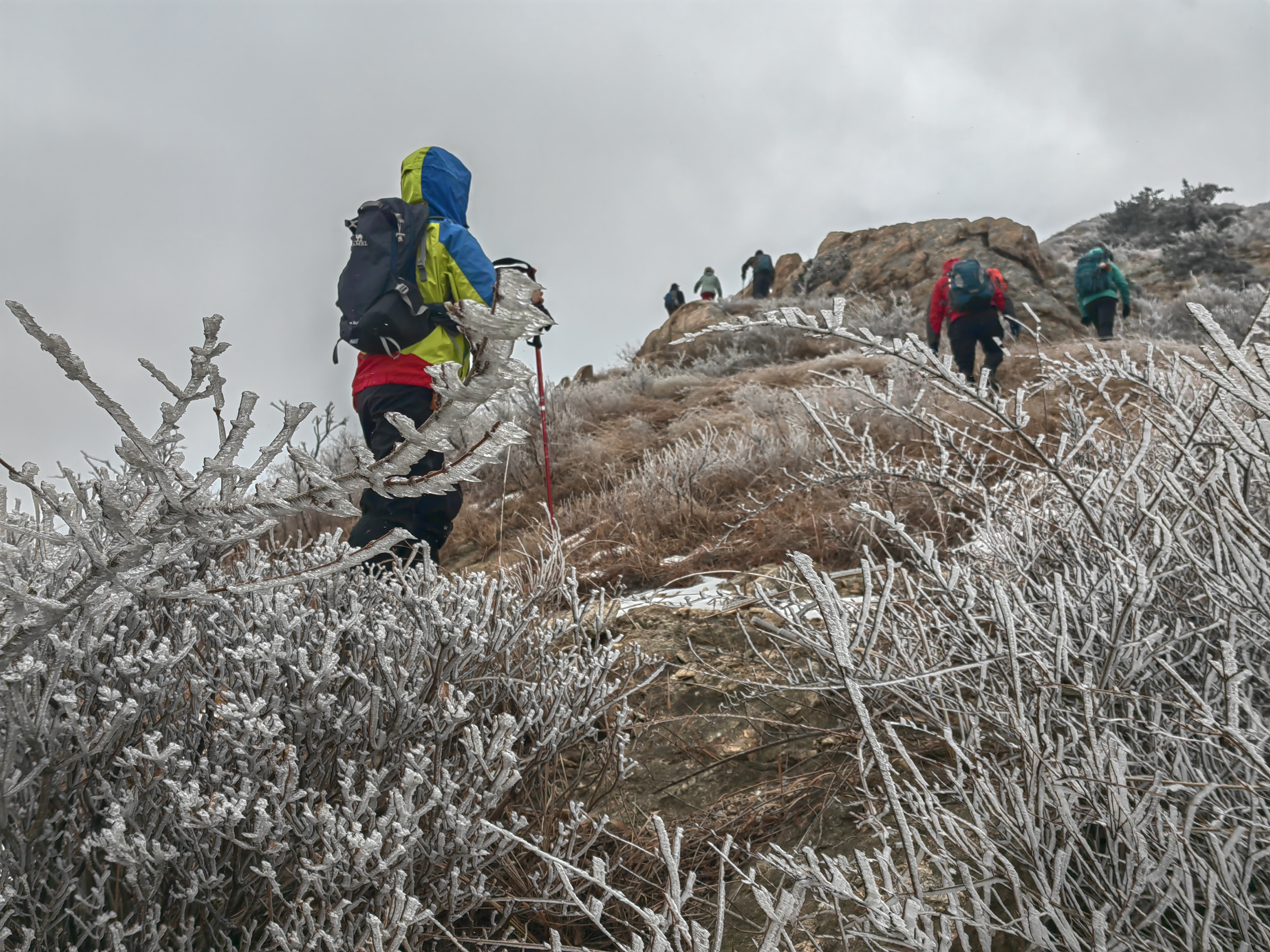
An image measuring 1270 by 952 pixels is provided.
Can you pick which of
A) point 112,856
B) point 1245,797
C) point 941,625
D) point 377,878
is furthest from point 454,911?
point 1245,797

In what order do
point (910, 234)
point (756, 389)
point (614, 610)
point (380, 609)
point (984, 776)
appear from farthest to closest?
point (910, 234) → point (756, 389) → point (614, 610) → point (380, 609) → point (984, 776)

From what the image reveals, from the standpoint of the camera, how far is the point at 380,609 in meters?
1.77

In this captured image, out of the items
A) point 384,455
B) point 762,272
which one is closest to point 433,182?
point 384,455

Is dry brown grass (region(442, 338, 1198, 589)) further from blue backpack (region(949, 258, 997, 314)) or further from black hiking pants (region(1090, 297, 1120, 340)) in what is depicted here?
black hiking pants (region(1090, 297, 1120, 340))

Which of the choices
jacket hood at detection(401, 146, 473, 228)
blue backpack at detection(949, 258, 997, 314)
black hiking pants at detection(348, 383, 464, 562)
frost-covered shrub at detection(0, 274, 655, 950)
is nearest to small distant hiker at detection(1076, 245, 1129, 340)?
blue backpack at detection(949, 258, 997, 314)

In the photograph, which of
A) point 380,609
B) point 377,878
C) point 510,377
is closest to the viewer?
point 510,377

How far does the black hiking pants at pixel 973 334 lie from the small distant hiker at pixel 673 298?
17147 mm

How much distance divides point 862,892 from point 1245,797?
2.14 feet

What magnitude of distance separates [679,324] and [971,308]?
34.7 feet

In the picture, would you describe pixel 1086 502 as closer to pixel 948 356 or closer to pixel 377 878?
pixel 948 356

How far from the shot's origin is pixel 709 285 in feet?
75.2

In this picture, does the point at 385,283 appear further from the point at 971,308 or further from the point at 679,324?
the point at 679,324

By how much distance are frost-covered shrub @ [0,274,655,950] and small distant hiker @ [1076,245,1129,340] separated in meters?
13.1

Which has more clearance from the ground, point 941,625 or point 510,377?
point 510,377
